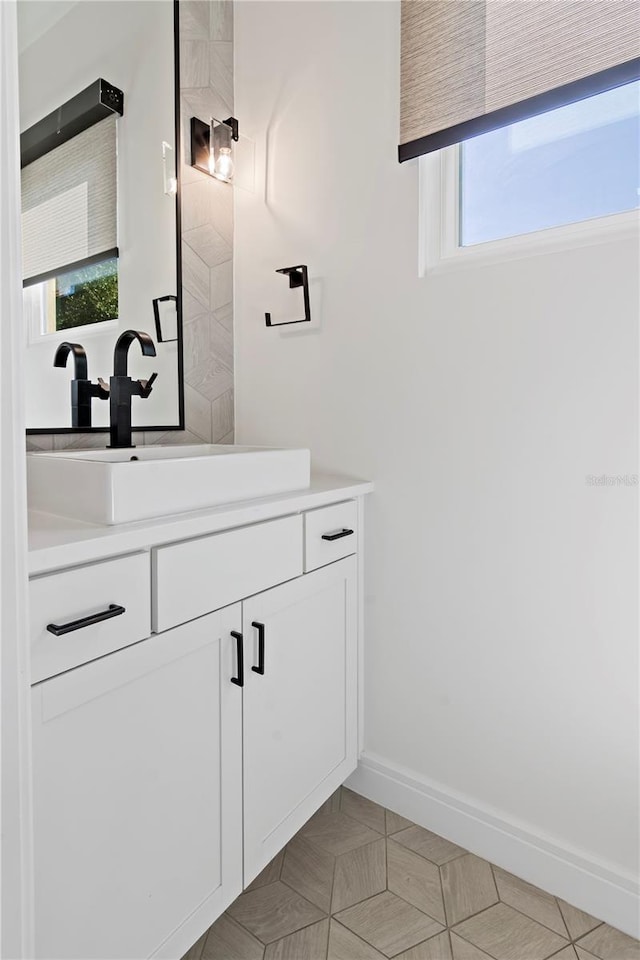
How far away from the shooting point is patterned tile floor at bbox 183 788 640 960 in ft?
3.77

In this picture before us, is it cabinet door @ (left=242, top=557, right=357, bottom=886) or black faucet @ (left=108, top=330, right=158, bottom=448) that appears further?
black faucet @ (left=108, top=330, right=158, bottom=448)

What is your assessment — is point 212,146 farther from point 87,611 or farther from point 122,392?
point 87,611

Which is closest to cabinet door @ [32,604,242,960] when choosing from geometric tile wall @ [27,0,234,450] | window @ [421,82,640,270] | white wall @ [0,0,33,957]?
white wall @ [0,0,33,957]

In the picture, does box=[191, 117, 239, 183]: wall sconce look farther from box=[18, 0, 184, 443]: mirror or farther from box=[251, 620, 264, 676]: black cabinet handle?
box=[251, 620, 264, 676]: black cabinet handle

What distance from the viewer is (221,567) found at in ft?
3.47

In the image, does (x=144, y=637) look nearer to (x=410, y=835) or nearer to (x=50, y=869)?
(x=50, y=869)

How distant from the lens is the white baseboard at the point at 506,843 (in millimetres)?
1208

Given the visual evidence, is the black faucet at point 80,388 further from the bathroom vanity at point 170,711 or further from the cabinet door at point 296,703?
the cabinet door at point 296,703

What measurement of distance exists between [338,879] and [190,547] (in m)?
0.95

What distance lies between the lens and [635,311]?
3.76 ft

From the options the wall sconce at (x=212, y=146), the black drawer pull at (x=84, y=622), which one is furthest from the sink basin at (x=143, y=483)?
the wall sconce at (x=212, y=146)

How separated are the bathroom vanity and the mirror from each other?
584 millimetres

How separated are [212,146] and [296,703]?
5.45 ft

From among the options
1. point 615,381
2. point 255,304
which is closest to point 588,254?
point 615,381
